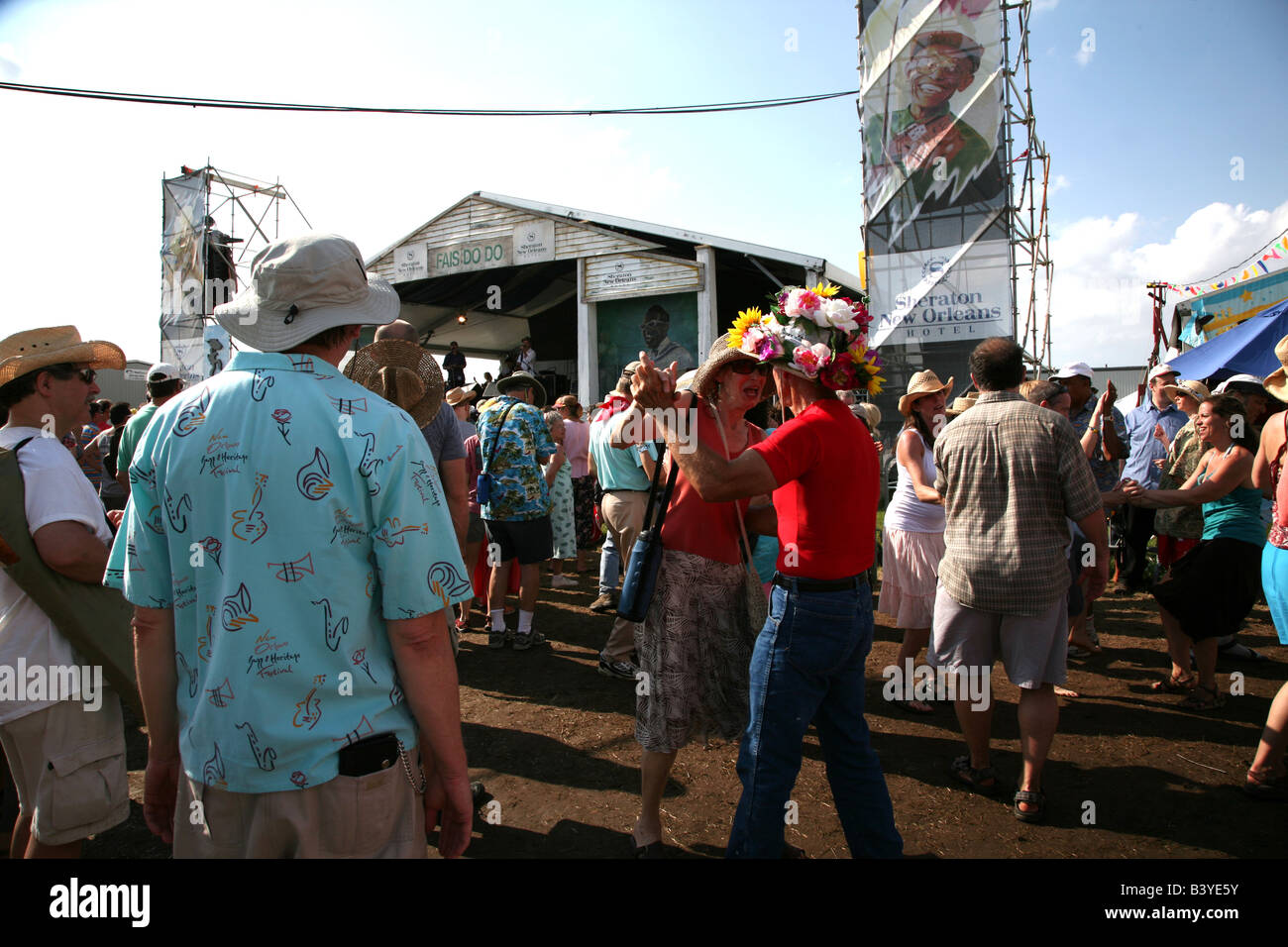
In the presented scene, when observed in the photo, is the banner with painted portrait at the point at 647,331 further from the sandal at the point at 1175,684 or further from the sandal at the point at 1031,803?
the sandal at the point at 1031,803

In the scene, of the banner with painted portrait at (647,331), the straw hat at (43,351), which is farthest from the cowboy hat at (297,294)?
the banner with painted portrait at (647,331)

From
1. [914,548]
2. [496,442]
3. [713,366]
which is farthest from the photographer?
[496,442]

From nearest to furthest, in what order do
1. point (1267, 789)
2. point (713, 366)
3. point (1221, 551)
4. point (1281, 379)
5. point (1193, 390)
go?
point (713, 366)
point (1267, 789)
point (1281, 379)
point (1221, 551)
point (1193, 390)

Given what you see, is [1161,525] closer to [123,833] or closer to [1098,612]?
[1098,612]

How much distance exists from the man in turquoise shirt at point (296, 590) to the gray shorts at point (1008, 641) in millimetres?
2619

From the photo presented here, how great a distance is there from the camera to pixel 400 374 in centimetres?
336

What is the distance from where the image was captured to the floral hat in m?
2.61

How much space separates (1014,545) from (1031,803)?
122 centimetres

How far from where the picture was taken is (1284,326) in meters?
8.38

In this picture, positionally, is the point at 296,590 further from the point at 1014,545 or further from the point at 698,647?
the point at 1014,545

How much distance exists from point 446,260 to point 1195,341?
51.4 ft

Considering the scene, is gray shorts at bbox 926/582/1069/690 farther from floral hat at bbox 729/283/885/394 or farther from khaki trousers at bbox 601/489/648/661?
khaki trousers at bbox 601/489/648/661

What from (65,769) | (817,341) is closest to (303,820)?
(65,769)
